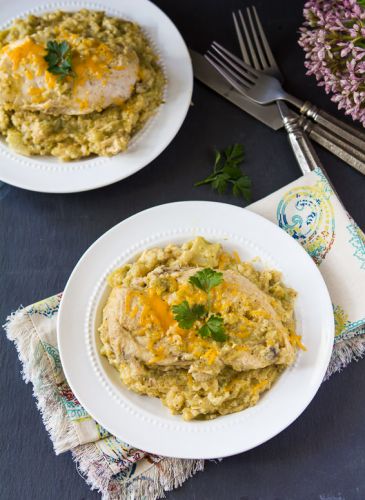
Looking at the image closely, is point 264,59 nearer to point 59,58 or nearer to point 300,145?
point 300,145

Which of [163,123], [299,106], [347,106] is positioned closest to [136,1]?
[163,123]

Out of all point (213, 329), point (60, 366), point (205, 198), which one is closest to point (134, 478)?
point (60, 366)

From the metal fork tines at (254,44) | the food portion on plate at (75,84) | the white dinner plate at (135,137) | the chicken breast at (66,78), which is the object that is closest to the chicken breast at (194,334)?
the white dinner plate at (135,137)

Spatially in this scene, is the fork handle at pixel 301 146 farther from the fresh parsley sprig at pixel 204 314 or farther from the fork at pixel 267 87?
the fresh parsley sprig at pixel 204 314

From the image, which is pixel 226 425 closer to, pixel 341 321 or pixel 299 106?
pixel 341 321

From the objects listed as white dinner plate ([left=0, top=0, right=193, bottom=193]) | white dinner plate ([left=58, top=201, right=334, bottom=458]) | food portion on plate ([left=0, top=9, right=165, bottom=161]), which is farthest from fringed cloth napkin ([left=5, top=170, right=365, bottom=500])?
food portion on plate ([left=0, top=9, right=165, bottom=161])

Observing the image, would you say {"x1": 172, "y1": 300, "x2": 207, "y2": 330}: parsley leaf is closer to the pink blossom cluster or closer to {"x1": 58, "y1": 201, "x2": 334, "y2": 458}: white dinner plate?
{"x1": 58, "y1": 201, "x2": 334, "y2": 458}: white dinner plate
